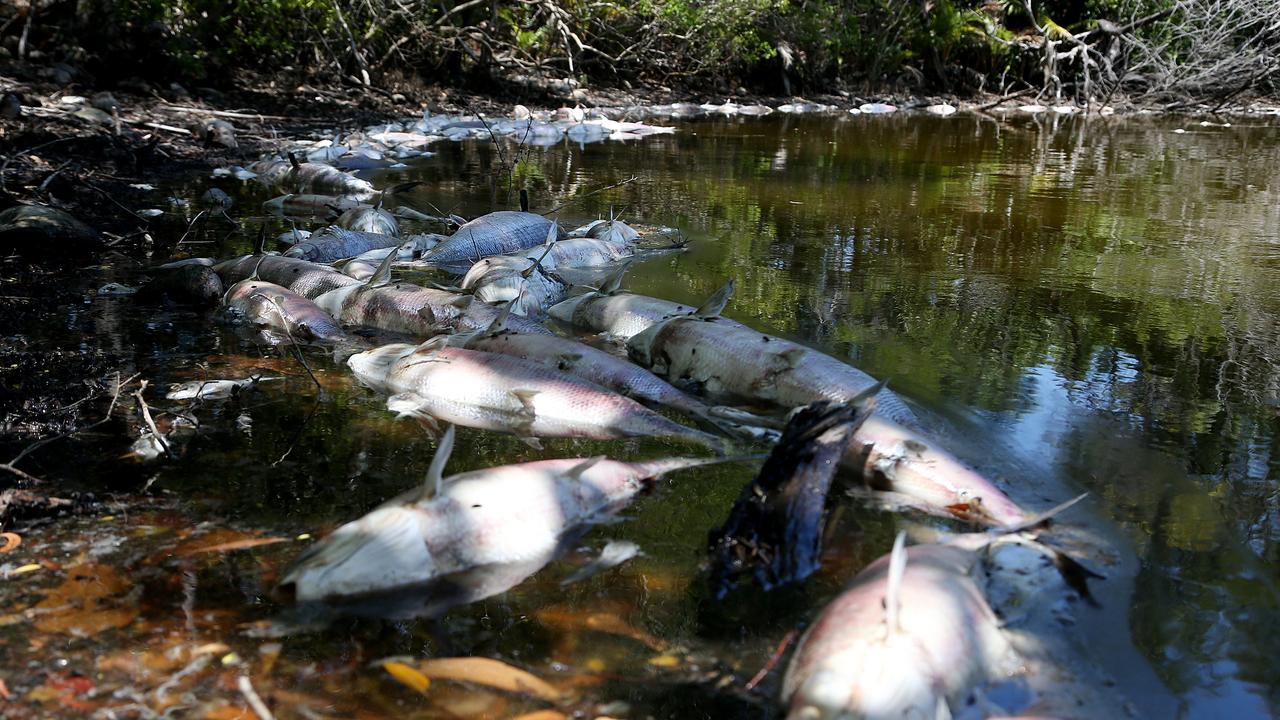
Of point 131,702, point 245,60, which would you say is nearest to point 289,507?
point 131,702

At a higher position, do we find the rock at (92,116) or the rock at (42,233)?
the rock at (92,116)

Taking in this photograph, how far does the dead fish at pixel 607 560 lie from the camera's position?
2.98m

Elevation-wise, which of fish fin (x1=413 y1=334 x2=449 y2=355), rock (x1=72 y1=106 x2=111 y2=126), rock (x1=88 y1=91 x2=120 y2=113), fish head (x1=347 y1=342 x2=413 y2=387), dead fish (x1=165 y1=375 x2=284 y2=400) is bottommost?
dead fish (x1=165 y1=375 x2=284 y2=400)

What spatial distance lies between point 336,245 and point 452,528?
4.78 meters

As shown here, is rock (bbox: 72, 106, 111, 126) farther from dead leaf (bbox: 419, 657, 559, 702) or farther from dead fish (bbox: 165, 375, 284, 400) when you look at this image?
dead leaf (bbox: 419, 657, 559, 702)

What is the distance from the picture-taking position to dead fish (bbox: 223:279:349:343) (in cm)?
544

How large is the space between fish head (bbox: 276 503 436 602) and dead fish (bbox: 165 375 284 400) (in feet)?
5.90

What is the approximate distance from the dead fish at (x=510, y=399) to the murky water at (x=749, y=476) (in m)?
0.13

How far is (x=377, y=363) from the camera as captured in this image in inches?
187

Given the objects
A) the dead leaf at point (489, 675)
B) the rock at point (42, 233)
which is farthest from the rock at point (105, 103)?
the dead leaf at point (489, 675)

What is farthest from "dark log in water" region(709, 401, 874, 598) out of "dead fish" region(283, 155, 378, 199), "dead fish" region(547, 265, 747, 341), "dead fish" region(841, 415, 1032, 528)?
"dead fish" region(283, 155, 378, 199)

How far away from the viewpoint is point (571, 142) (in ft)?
54.9

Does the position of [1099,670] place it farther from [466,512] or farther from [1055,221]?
[1055,221]

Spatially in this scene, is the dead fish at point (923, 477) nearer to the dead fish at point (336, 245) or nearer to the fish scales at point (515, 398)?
the fish scales at point (515, 398)
